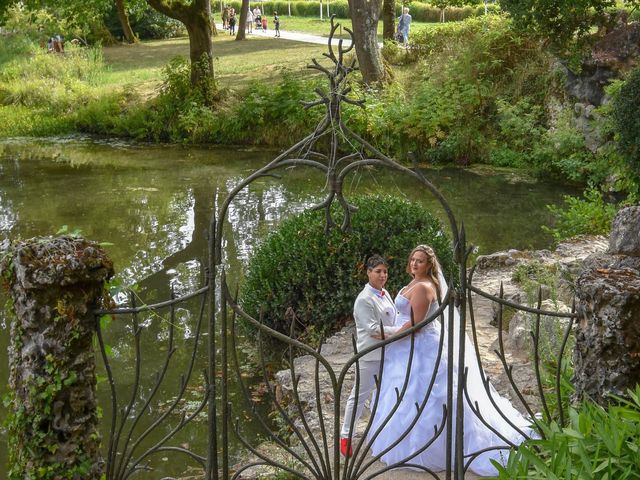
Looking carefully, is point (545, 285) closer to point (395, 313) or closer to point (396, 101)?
point (395, 313)

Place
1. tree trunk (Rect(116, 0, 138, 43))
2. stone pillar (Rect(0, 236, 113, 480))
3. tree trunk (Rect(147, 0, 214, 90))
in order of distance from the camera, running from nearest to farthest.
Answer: stone pillar (Rect(0, 236, 113, 480)), tree trunk (Rect(147, 0, 214, 90)), tree trunk (Rect(116, 0, 138, 43))

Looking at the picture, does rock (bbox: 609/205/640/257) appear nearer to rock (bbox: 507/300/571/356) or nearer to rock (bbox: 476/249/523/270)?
rock (bbox: 507/300/571/356)

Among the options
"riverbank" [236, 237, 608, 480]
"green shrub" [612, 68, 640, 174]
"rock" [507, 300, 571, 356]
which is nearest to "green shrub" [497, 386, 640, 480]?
"riverbank" [236, 237, 608, 480]

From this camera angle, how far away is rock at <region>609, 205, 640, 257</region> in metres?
8.13

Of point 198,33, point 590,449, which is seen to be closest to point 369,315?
point 590,449

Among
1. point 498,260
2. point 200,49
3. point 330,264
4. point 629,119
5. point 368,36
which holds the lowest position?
point 498,260

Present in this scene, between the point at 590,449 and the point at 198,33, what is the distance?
23.0 meters

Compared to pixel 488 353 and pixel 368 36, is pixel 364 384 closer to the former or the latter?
pixel 488 353

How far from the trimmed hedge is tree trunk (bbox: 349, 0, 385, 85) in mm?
18328

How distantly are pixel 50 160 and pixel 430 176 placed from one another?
9838mm

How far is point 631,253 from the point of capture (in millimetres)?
8109

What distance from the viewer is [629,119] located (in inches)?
490

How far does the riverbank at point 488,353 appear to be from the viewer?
24.5ft

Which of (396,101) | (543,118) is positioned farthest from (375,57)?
(543,118)
